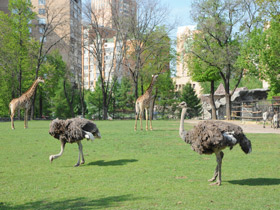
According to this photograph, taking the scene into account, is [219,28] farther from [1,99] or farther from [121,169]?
[121,169]

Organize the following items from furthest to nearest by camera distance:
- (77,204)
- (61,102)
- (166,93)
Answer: (166,93) → (61,102) → (77,204)

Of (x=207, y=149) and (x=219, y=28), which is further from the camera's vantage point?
(x=219, y=28)

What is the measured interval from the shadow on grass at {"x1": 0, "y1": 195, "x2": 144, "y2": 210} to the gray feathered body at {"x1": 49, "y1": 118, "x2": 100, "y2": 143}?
3661mm

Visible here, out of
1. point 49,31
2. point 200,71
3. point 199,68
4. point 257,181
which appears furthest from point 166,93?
point 257,181

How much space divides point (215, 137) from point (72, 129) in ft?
15.9

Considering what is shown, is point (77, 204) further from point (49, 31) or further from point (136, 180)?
point (49, 31)

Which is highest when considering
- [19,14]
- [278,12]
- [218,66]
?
[19,14]

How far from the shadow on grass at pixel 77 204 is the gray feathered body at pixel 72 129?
12.0 feet

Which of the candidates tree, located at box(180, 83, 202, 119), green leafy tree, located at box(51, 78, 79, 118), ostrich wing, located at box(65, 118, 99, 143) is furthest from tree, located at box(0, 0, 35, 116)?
ostrich wing, located at box(65, 118, 99, 143)

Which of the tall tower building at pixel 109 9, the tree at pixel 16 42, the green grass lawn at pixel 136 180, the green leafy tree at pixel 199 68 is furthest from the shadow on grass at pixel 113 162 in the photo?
the tall tower building at pixel 109 9

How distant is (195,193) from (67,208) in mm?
2866

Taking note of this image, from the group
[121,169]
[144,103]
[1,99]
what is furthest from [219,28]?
[121,169]

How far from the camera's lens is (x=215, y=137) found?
8039mm

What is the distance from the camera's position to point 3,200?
7.20m
